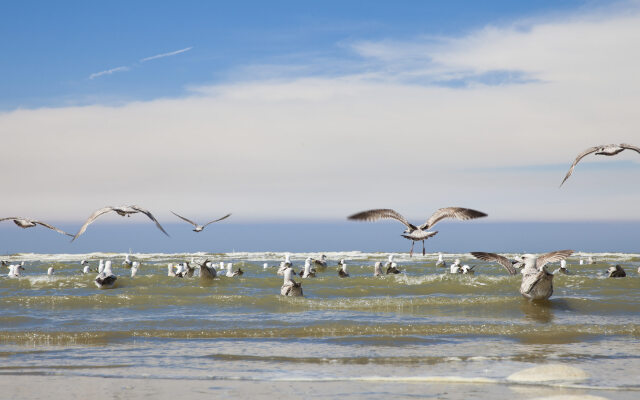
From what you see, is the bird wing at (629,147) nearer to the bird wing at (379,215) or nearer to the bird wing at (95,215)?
the bird wing at (379,215)

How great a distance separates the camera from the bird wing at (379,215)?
15226mm

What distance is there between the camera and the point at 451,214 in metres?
15.2

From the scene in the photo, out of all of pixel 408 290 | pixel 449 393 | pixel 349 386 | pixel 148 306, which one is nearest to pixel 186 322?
pixel 148 306

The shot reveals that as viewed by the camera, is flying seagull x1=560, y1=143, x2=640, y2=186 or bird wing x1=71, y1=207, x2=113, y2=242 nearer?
flying seagull x1=560, y1=143, x2=640, y2=186

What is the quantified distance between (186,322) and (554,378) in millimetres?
9004

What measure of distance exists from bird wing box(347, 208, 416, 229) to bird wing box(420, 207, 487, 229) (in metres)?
0.36

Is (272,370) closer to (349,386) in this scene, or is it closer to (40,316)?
(349,386)

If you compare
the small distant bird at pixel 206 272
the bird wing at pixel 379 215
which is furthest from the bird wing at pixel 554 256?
the small distant bird at pixel 206 272

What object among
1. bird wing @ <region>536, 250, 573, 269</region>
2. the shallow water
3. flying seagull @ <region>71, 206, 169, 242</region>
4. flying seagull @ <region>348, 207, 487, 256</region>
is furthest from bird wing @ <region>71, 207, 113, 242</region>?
bird wing @ <region>536, 250, 573, 269</region>

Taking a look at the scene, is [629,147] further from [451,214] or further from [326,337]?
[326,337]

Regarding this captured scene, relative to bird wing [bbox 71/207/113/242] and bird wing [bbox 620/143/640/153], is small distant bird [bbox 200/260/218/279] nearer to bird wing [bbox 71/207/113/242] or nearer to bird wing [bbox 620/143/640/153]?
bird wing [bbox 71/207/113/242]

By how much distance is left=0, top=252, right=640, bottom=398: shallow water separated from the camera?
34.5 ft

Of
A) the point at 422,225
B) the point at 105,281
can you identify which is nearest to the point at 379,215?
the point at 422,225

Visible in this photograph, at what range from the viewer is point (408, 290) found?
82.3ft
